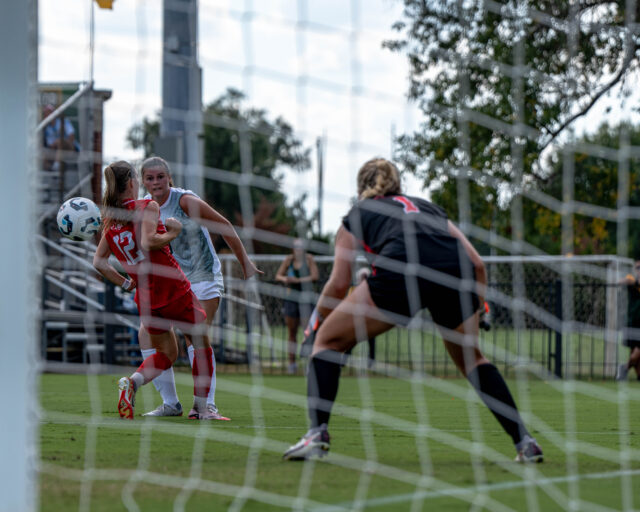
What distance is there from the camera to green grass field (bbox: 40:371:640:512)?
3.69m

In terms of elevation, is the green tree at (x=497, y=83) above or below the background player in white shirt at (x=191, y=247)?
above

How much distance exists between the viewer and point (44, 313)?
Answer: 12352 millimetres

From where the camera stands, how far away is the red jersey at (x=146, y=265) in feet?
20.1

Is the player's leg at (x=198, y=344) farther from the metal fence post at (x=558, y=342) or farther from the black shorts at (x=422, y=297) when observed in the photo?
the metal fence post at (x=558, y=342)

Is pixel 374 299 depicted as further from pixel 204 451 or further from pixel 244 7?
pixel 244 7

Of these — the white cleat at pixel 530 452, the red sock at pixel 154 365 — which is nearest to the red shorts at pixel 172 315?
the red sock at pixel 154 365

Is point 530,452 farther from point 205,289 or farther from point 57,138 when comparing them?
point 57,138

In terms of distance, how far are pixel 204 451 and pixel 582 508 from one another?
2.00 m

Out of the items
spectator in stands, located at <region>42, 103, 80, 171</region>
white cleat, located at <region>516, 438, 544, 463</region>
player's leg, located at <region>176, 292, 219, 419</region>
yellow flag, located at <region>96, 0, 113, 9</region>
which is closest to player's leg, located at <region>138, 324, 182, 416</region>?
player's leg, located at <region>176, 292, 219, 419</region>

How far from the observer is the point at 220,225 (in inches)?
249

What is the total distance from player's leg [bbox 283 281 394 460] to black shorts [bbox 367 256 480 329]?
56 millimetres

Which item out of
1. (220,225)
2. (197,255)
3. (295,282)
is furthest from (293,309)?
(220,225)

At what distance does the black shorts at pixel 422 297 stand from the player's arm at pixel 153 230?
1.72 metres

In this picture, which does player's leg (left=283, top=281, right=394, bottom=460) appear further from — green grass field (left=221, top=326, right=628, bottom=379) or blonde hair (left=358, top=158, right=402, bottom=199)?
green grass field (left=221, top=326, right=628, bottom=379)
